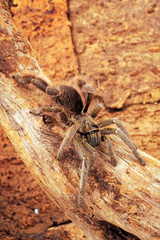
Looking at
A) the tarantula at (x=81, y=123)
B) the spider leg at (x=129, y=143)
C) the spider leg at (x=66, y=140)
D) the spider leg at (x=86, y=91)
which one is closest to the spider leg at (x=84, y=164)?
the tarantula at (x=81, y=123)

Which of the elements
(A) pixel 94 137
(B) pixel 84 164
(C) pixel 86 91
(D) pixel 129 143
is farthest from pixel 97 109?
(B) pixel 84 164

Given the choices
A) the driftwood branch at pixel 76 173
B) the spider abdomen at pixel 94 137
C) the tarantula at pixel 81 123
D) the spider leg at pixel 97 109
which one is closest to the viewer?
the driftwood branch at pixel 76 173

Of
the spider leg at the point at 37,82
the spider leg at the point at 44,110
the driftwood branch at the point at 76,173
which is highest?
the spider leg at the point at 37,82

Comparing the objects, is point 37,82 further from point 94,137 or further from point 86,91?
point 94,137

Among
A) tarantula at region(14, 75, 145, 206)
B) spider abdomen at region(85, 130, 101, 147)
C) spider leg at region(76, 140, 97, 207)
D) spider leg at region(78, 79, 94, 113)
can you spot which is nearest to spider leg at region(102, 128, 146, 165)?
tarantula at region(14, 75, 145, 206)

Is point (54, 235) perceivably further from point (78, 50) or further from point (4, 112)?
point (78, 50)

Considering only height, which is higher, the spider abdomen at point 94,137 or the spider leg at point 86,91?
the spider leg at point 86,91

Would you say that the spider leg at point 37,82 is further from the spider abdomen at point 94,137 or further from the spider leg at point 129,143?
the spider leg at point 129,143

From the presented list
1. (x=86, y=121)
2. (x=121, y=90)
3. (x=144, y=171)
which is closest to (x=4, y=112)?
(x=86, y=121)

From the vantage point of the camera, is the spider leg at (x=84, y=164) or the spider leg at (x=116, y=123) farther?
the spider leg at (x=116, y=123)
